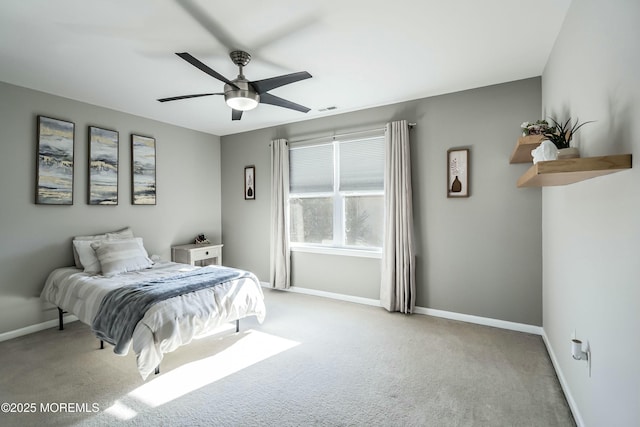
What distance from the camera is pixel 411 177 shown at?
386cm

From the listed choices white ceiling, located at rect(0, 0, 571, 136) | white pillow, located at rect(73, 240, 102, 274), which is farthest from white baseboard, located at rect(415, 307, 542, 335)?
white pillow, located at rect(73, 240, 102, 274)

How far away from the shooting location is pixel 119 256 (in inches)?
139

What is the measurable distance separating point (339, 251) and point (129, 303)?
8.59ft

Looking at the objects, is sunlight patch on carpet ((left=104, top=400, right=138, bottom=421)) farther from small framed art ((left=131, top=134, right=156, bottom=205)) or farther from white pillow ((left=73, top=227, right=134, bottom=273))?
small framed art ((left=131, top=134, right=156, bottom=205))

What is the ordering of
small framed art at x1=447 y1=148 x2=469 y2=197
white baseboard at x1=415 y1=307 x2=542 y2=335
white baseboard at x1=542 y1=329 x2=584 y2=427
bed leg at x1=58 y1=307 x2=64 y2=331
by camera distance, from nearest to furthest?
white baseboard at x1=542 y1=329 x2=584 y2=427 < white baseboard at x1=415 y1=307 x2=542 y2=335 < bed leg at x1=58 y1=307 x2=64 y2=331 < small framed art at x1=447 y1=148 x2=469 y2=197

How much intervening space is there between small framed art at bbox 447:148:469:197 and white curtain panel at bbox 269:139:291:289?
7.57 feet

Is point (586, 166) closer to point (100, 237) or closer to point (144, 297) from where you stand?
point (144, 297)

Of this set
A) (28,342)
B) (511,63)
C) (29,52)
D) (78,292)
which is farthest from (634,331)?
(28,342)

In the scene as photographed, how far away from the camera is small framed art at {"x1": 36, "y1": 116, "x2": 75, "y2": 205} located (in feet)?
11.4

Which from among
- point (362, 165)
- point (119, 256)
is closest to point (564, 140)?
point (362, 165)

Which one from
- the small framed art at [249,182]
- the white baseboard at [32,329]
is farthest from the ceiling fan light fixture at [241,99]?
the white baseboard at [32,329]

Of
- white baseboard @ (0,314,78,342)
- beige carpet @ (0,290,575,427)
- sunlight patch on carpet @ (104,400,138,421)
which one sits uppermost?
white baseboard @ (0,314,78,342)

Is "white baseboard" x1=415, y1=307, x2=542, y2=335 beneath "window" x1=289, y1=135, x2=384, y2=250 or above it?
beneath

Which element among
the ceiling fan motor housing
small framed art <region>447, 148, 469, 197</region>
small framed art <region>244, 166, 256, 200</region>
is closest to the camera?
the ceiling fan motor housing
